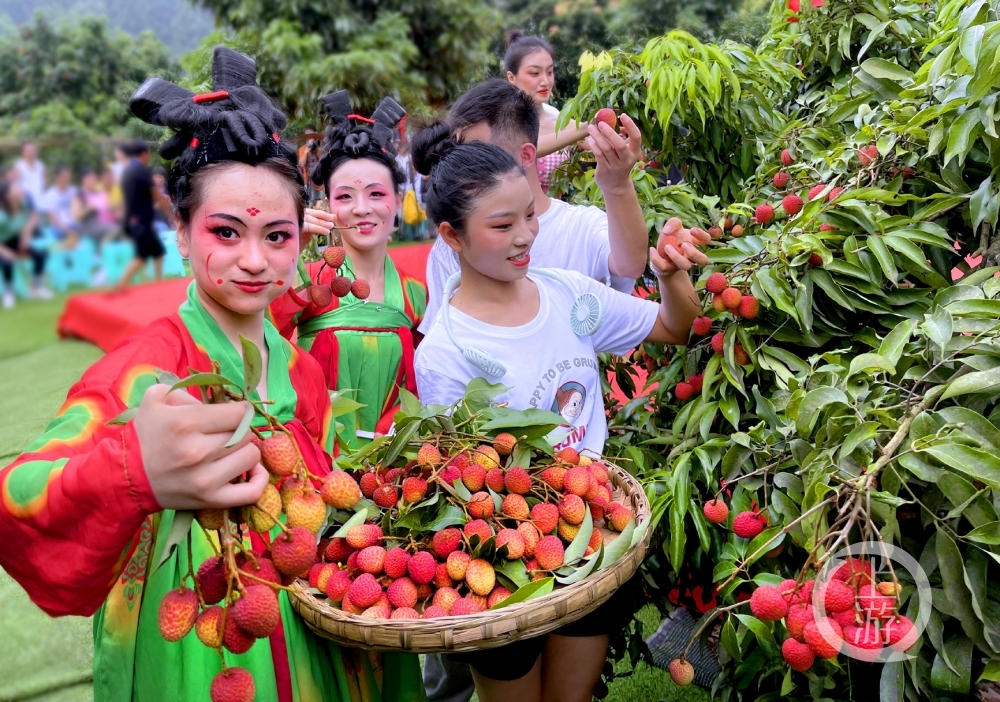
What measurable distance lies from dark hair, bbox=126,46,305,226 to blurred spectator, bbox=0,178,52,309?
3.84ft

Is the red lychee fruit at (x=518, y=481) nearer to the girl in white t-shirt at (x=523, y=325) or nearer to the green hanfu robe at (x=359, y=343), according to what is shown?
the girl in white t-shirt at (x=523, y=325)

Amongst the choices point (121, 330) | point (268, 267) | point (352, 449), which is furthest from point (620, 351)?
point (121, 330)

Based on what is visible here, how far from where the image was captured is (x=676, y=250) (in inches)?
66.9

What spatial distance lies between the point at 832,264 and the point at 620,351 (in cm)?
49

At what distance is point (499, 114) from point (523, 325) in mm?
665

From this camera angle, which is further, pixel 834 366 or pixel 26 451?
pixel 834 366

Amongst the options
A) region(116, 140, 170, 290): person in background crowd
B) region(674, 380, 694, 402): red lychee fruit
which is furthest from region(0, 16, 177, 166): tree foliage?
region(674, 380, 694, 402): red lychee fruit

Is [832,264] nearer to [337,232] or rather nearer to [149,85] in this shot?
[337,232]

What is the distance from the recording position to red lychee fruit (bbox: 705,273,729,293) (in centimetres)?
175

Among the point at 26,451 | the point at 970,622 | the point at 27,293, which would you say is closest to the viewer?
the point at 27,293

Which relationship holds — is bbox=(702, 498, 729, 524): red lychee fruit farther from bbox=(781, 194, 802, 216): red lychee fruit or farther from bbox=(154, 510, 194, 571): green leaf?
bbox=(154, 510, 194, 571): green leaf

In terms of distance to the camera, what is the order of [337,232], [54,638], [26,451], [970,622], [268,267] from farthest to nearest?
[337,232] → [268,267] → [970,622] → [26,451] → [54,638]

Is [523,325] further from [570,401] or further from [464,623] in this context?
[464,623]

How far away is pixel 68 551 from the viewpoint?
1.04 metres
